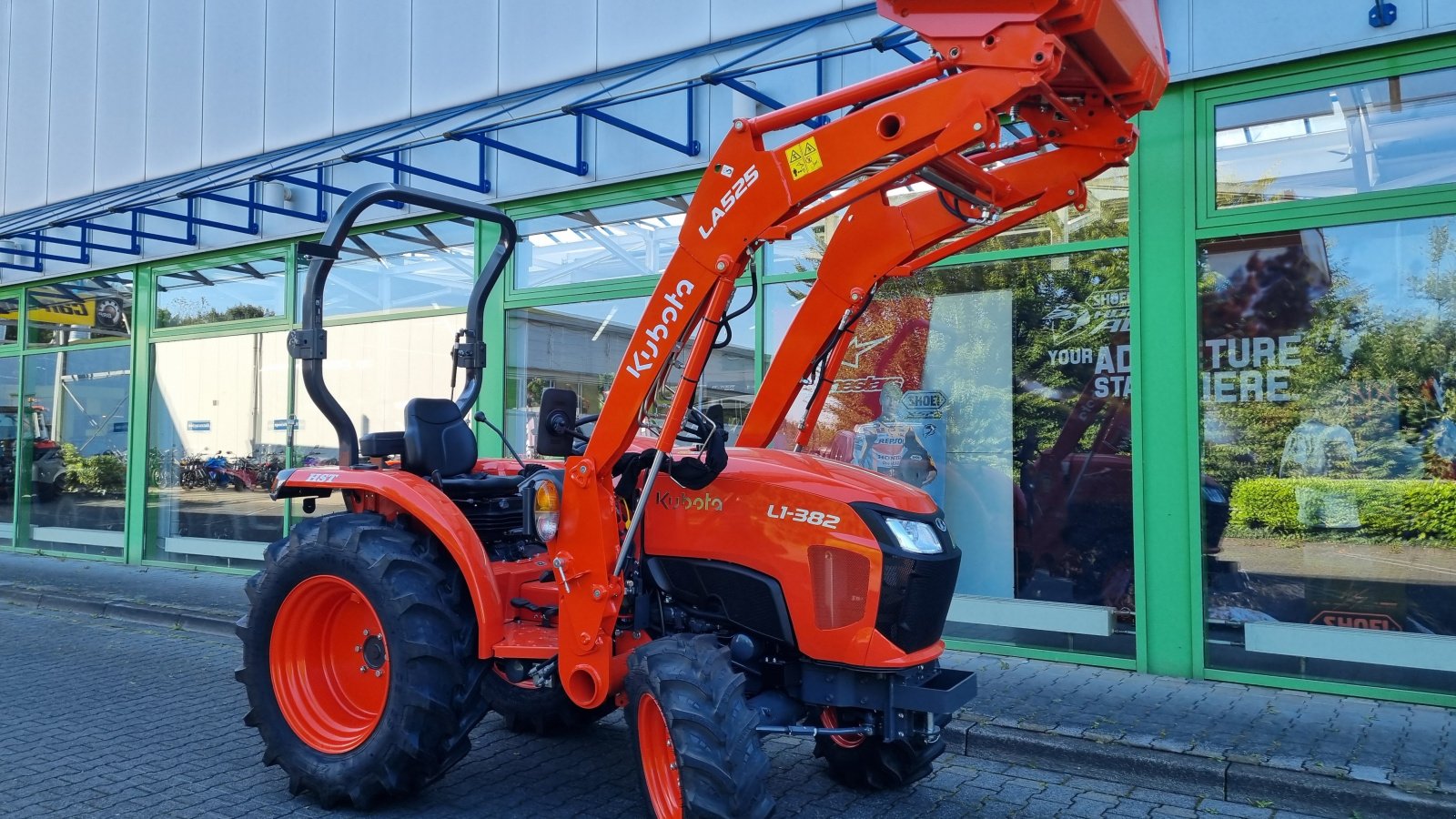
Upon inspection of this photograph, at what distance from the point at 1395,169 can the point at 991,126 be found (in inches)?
163

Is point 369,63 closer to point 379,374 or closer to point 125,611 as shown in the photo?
point 379,374

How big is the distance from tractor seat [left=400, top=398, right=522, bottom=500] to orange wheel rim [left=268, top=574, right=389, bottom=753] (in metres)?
0.62

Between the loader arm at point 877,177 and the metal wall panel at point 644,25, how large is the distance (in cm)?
446

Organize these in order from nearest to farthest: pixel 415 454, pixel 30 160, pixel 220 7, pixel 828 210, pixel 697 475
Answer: pixel 828 210, pixel 697 475, pixel 415 454, pixel 220 7, pixel 30 160

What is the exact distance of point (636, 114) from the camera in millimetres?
8750

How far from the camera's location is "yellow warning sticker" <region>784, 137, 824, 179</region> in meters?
3.62

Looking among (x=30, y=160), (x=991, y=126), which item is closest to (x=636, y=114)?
(x=991, y=126)

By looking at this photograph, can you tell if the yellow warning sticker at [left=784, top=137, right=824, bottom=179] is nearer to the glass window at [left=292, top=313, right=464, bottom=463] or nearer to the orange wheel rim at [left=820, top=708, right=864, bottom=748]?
the orange wheel rim at [left=820, top=708, right=864, bottom=748]

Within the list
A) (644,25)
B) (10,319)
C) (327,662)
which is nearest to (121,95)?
(10,319)

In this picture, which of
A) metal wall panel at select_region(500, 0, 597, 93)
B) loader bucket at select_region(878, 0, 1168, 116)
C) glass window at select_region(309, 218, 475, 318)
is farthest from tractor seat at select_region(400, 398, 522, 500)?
glass window at select_region(309, 218, 475, 318)

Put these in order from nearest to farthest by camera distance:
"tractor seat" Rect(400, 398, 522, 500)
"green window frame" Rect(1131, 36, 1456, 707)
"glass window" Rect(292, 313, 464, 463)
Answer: "tractor seat" Rect(400, 398, 522, 500), "green window frame" Rect(1131, 36, 1456, 707), "glass window" Rect(292, 313, 464, 463)

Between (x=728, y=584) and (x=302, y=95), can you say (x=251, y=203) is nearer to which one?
(x=302, y=95)

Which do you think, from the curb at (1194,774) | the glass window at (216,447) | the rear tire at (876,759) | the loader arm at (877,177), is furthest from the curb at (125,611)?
the curb at (1194,774)

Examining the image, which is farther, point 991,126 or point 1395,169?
point 1395,169
